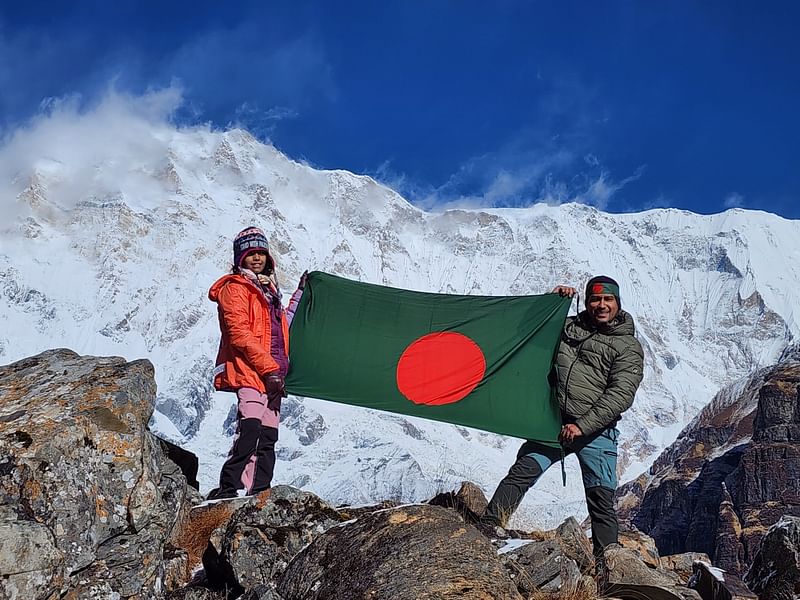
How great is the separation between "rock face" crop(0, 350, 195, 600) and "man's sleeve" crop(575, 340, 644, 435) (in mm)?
3507

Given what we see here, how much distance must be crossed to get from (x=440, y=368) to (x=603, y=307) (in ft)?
8.56

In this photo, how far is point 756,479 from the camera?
8656cm

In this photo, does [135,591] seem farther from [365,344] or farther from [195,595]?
[365,344]

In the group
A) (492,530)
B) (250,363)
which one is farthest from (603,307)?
(250,363)

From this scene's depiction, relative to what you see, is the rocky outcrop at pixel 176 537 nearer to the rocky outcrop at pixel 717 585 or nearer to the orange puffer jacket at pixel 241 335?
the rocky outcrop at pixel 717 585

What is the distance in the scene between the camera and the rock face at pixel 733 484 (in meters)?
81.9

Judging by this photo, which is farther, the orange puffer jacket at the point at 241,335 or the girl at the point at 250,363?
the orange puffer jacket at the point at 241,335

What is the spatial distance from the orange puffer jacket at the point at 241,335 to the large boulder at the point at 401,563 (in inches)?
125

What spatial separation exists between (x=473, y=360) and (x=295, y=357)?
6.95 ft

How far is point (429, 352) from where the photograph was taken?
9.61 m

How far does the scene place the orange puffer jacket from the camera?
25.0 ft

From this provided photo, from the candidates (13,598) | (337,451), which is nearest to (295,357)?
(13,598)

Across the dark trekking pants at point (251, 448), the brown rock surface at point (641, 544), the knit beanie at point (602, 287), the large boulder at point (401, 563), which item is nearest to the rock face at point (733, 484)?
the brown rock surface at point (641, 544)

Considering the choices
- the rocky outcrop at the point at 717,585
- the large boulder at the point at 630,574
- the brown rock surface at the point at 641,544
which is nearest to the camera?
the rocky outcrop at the point at 717,585
